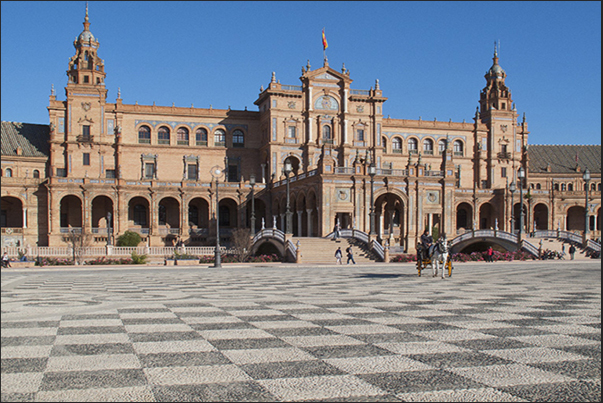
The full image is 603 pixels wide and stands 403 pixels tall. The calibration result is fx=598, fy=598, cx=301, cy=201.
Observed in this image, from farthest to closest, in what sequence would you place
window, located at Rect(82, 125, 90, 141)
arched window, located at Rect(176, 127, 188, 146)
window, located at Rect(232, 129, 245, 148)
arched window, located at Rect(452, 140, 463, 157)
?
arched window, located at Rect(452, 140, 463, 157), window, located at Rect(232, 129, 245, 148), arched window, located at Rect(176, 127, 188, 146), window, located at Rect(82, 125, 90, 141)

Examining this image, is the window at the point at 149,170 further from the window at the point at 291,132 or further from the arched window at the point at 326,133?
the arched window at the point at 326,133

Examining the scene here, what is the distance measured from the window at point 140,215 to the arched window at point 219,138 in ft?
37.2

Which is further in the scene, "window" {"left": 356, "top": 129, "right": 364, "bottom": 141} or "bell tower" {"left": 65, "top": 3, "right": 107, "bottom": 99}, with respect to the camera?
"window" {"left": 356, "top": 129, "right": 364, "bottom": 141}

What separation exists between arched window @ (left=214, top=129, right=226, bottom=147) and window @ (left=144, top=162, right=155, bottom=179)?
773 centimetres

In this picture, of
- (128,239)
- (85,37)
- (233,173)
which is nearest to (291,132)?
(233,173)

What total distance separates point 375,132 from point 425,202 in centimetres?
1613

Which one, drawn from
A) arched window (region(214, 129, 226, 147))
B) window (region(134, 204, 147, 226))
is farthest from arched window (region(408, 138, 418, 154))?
window (region(134, 204, 147, 226))

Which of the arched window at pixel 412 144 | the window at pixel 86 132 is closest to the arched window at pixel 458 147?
the arched window at pixel 412 144

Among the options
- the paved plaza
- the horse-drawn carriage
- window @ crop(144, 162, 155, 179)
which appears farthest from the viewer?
window @ crop(144, 162, 155, 179)

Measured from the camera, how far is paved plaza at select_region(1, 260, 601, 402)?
6043mm

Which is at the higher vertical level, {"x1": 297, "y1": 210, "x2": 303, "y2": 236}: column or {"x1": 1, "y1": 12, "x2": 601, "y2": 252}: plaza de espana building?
{"x1": 1, "y1": 12, "x2": 601, "y2": 252}: plaza de espana building

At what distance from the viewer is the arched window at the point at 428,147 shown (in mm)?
77363

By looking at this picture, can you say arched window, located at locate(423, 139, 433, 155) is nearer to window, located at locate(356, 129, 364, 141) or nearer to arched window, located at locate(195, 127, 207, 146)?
window, located at locate(356, 129, 364, 141)

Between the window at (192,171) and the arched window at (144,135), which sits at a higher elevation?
Answer: the arched window at (144,135)
